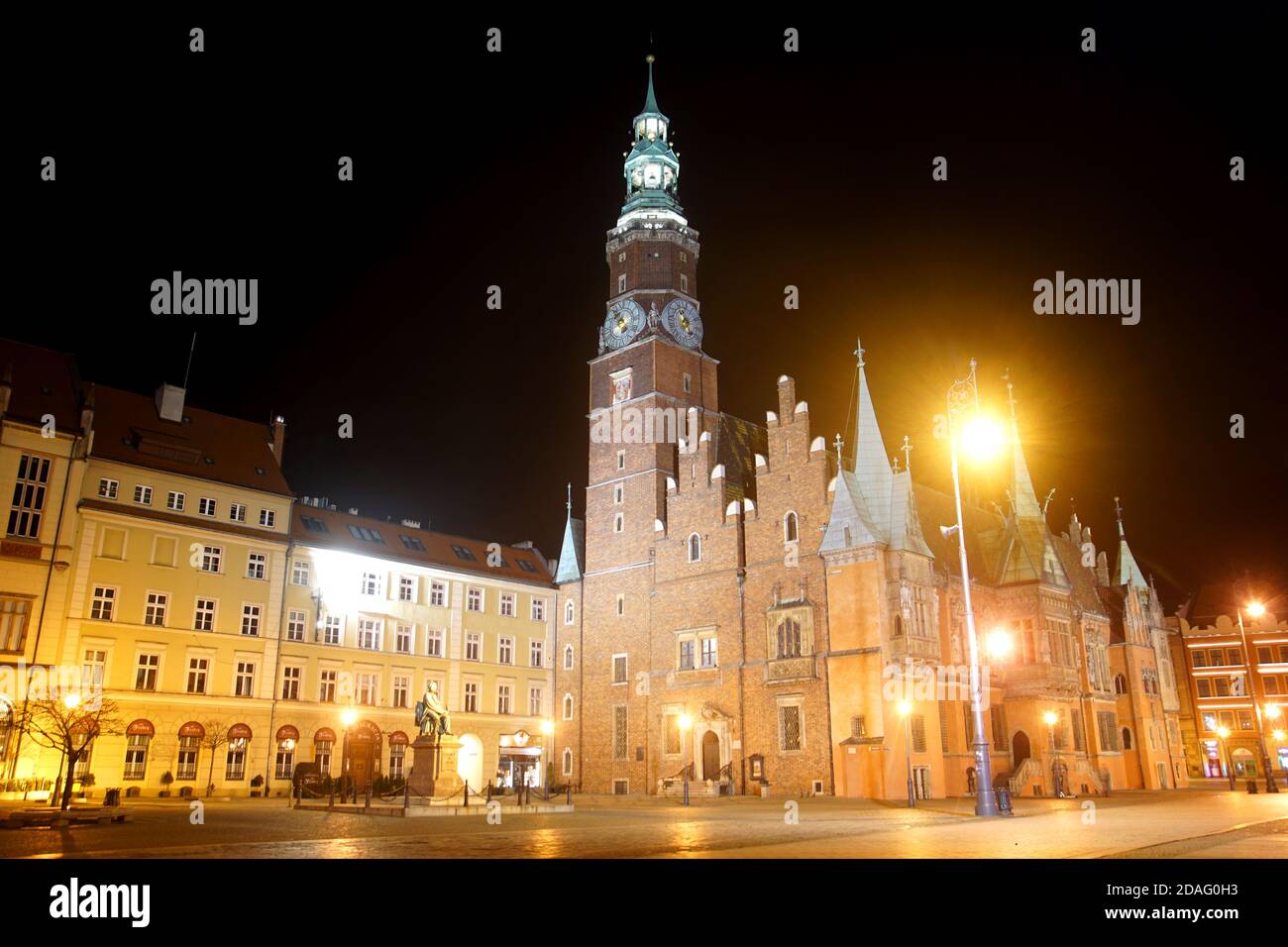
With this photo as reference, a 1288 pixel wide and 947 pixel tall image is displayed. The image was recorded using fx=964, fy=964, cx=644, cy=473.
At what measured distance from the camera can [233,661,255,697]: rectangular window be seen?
4478 centimetres

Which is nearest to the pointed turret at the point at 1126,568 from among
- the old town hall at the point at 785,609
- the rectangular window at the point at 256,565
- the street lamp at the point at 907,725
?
the old town hall at the point at 785,609

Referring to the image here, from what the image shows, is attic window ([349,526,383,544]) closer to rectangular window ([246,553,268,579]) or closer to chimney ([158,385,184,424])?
rectangular window ([246,553,268,579])

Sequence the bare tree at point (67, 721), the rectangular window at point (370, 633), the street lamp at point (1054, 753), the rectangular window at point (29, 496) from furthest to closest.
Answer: the rectangular window at point (370, 633), the street lamp at point (1054, 753), the rectangular window at point (29, 496), the bare tree at point (67, 721)

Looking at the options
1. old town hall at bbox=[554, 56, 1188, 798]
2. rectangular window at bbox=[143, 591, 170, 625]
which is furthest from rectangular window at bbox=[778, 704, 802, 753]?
rectangular window at bbox=[143, 591, 170, 625]

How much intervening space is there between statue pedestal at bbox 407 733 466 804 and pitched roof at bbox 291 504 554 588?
2156 centimetres

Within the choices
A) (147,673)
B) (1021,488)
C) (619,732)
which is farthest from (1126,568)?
(147,673)

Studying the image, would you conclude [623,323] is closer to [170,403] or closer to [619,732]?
[619,732]

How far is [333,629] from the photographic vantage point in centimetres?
4988

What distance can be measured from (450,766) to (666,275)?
1427 inches

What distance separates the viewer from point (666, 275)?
194ft

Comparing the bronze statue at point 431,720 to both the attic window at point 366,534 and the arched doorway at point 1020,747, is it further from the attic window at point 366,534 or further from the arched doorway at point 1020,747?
the arched doorway at point 1020,747

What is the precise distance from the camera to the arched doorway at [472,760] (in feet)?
178

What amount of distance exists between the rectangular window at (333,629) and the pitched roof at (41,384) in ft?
48.9
